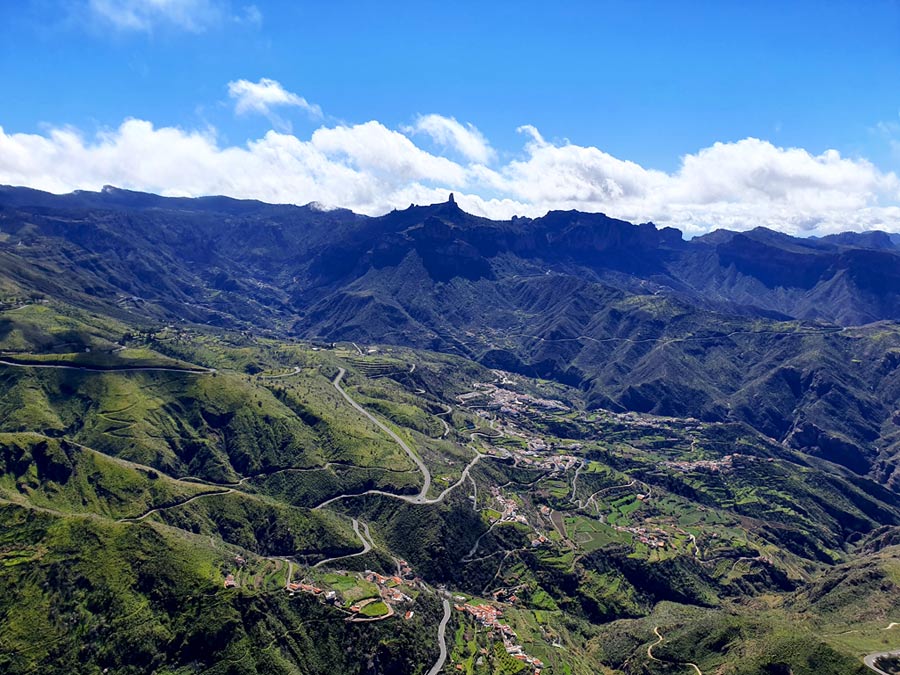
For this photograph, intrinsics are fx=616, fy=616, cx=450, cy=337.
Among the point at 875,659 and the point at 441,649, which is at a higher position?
the point at 875,659

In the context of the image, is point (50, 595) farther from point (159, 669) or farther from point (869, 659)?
point (869, 659)

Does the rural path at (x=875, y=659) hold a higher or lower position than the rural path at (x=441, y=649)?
higher

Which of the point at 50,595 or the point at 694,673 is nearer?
the point at 50,595

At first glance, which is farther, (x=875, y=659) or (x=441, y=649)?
(x=441, y=649)

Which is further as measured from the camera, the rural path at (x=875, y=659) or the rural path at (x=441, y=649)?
the rural path at (x=441, y=649)

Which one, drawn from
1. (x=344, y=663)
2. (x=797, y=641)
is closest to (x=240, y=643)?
(x=344, y=663)

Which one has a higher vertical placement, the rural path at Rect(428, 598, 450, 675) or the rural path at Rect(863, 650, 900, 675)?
the rural path at Rect(863, 650, 900, 675)

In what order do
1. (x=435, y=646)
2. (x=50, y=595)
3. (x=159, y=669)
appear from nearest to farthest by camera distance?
(x=159, y=669)
(x=50, y=595)
(x=435, y=646)

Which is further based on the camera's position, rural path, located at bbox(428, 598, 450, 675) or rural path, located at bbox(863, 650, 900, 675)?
rural path, located at bbox(428, 598, 450, 675)

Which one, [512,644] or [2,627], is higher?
[2,627]

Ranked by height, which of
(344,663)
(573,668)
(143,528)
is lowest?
(573,668)

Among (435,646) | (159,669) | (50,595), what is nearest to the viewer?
(159,669)
